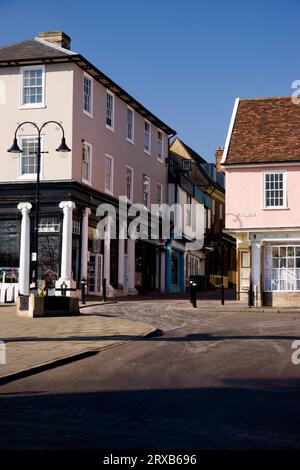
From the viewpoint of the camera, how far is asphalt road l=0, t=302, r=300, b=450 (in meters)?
7.47

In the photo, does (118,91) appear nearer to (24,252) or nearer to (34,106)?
(34,106)

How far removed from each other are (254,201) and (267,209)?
2.23ft

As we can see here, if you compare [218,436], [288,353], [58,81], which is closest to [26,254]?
→ [58,81]

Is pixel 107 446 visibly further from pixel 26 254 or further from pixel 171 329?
pixel 26 254

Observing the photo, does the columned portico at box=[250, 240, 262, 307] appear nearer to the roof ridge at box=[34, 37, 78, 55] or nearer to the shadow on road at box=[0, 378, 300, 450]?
the roof ridge at box=[34, 37, 78, 55]

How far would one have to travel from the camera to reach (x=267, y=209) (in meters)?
30.9

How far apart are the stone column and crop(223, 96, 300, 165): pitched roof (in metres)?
7.16

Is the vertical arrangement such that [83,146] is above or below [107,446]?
above

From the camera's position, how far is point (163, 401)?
976cm

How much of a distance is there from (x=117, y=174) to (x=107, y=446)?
31.8 meters

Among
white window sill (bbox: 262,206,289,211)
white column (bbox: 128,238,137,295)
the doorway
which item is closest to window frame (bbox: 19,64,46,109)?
the doorway

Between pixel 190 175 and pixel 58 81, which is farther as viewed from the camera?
pixel 190 175

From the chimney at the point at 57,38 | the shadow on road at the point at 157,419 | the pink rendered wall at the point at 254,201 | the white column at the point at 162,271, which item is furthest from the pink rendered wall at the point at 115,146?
the shadow on road at the point at 157,419

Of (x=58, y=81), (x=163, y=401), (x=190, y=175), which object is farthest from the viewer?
(x=190, y=175)
